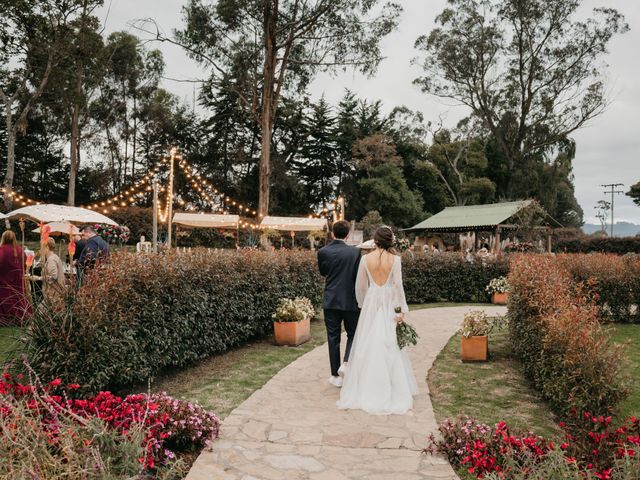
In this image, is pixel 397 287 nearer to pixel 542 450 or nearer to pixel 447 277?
pixel 542 450

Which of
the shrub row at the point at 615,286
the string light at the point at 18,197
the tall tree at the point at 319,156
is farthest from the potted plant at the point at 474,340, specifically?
the tall tree at the point at 319,156

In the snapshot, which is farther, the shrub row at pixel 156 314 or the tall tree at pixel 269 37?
the tall tree at pixel 269 37

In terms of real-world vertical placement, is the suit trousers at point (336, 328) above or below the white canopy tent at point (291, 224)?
below

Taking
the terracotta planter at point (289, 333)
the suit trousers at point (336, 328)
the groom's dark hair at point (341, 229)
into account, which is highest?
the groom's dark hair at point (341, 229)

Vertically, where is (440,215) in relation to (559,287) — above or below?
above

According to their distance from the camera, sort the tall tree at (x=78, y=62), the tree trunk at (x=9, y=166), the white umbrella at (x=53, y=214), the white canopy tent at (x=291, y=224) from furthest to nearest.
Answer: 1. the tall tree at (x=78, y=62)
2. the white canopy tent at (x=291, y=224)
3. the tree trunk at (x=9, y=166)
4. the white umbrella at (x=53, y=214)

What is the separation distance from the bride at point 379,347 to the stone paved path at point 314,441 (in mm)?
180

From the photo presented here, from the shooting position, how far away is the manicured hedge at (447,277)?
1576 centimetres

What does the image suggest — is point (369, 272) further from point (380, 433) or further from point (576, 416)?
point (576, 416)

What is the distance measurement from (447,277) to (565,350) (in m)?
11.8

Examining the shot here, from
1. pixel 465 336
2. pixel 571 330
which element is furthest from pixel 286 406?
pixel 465 336

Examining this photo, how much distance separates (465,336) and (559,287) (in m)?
1.69

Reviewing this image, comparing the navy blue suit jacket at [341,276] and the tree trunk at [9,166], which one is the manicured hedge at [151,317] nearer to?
the navy blue suit jacket at [341,276]

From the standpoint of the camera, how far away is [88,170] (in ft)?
132
